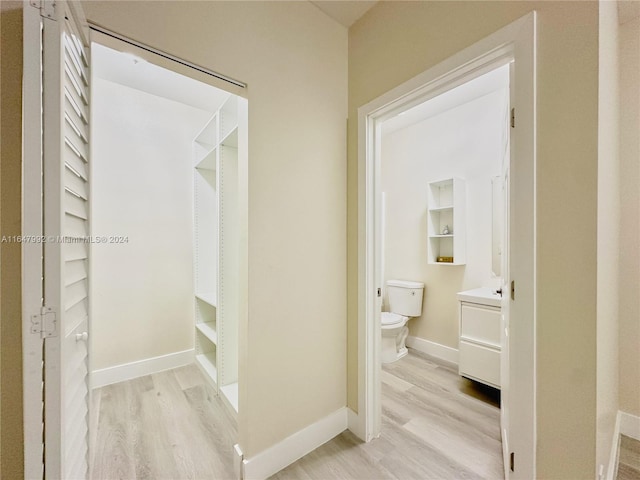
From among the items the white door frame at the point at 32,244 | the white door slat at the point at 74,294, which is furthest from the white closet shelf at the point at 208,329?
the white door frame at the point at 32,244

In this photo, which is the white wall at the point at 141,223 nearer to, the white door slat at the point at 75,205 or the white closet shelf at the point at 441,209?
the white door slat at the point at 75,205

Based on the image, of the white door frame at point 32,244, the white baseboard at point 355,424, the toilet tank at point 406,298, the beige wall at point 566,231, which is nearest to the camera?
the white door frame at point 32,244

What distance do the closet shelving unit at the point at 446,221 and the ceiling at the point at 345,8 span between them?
1754 mm

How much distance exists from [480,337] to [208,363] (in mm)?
2494

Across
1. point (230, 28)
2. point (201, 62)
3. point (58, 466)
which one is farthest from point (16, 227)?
point (230, 28)

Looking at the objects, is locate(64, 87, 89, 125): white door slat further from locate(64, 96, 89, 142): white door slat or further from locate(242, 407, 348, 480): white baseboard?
locate(242, 407, 348, 480): white baseboard

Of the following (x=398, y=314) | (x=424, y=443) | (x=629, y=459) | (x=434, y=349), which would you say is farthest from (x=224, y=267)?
(x=629, y=459)

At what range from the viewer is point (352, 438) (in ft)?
5.95

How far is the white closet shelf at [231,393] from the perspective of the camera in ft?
6.54

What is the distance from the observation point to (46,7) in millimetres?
738

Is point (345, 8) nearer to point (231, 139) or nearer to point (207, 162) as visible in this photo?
point (231, 139)

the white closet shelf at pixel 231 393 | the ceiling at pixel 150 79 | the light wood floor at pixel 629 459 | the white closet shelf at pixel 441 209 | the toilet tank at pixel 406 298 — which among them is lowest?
the light wood floor at pixel 629 459

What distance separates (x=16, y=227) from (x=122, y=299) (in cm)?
211

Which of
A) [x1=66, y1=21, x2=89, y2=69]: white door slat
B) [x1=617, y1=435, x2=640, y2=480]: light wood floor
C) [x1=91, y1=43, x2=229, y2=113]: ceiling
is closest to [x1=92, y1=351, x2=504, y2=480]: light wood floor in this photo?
[x1=617, y1=435, x2=640, y2=480]: light wood floor
